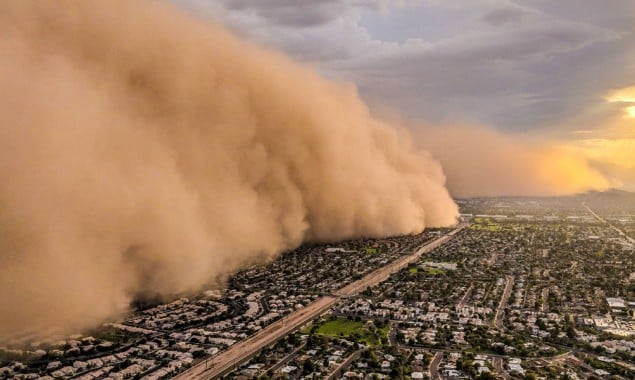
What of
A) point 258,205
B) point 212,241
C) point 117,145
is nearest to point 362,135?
point 258,205

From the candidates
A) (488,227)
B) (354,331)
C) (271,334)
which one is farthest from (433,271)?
(488,227)

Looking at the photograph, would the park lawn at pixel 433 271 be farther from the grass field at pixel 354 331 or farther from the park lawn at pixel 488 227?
the park lawn at pixel 488 227

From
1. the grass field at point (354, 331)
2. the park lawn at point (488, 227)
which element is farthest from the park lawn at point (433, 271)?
the park lawn at point (488, 227)

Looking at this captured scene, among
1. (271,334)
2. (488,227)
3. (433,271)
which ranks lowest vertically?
(488,227)

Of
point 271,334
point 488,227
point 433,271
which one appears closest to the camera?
point 271,334

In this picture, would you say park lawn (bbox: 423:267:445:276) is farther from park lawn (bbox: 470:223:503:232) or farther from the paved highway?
park lawn (bbox: 470:223:503:232)

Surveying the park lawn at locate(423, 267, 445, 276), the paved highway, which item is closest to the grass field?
the paved highway

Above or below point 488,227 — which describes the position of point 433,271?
above

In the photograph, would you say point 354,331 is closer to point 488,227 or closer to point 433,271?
point 433,271

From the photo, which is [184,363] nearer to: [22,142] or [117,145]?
[22,142]
